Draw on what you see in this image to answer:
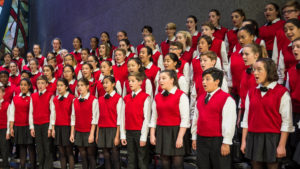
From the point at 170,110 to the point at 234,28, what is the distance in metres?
1.65

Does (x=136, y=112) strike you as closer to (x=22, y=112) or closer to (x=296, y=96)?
(x=296, y=96)

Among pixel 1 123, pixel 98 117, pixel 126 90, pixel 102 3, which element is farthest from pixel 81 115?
pixel 102 3

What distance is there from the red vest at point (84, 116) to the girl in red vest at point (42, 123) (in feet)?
1.59

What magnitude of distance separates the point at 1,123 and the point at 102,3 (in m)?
3.54

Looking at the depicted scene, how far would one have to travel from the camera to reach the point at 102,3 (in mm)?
7148

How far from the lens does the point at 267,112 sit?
2.34m

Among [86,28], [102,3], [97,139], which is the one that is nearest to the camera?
[97,139]

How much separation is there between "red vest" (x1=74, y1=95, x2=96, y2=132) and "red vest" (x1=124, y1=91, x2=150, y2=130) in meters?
0.61

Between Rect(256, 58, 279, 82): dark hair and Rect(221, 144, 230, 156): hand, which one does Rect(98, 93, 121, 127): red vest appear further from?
Rect(256, 58, 279, 82): dark hair

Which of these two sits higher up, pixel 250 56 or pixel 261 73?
pixel 250 56

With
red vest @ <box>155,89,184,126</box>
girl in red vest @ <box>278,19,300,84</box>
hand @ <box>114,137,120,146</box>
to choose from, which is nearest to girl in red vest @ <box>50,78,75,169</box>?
hand @ <box>114,137,120,146</box>

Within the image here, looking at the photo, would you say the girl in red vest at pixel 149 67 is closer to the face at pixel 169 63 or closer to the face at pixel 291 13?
the face at pixel 169 63

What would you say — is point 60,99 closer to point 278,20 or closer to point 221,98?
point 221,98

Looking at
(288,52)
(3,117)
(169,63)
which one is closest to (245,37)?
(288,52)
